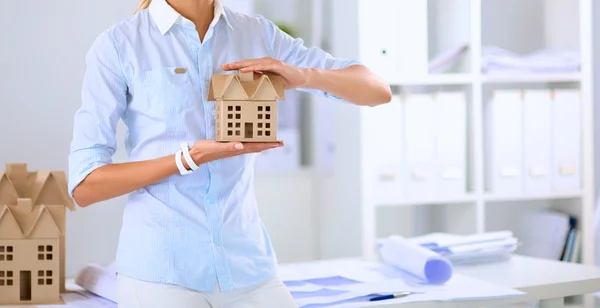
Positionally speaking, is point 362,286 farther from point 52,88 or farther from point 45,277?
point 52,88

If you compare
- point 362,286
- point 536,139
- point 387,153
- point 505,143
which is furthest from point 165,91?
point 536,139

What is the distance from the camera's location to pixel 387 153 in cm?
309

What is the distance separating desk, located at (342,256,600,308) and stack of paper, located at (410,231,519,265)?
0.11ft

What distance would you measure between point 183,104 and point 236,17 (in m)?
0.27

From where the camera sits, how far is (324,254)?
384cm

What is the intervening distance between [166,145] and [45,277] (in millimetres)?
635

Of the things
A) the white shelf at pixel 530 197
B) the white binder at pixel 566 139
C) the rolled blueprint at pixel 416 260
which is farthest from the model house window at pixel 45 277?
the white binder at pixel 566 139

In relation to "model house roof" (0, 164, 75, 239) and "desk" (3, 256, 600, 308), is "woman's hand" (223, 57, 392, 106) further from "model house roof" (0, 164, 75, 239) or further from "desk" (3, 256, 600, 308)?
"model house roof" (0, 164, 75, 239)

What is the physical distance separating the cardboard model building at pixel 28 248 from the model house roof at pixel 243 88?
2.17ft

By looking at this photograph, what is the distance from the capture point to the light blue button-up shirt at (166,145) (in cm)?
171

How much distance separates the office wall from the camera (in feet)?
8.39

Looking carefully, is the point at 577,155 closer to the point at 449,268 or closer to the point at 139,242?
the point at 449,268

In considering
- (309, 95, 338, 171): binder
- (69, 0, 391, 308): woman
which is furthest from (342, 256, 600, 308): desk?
(309, 95, 338, 171): binder

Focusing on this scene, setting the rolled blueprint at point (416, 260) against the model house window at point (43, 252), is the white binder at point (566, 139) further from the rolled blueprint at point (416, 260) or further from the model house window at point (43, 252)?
the model house window at point (43, 252)
